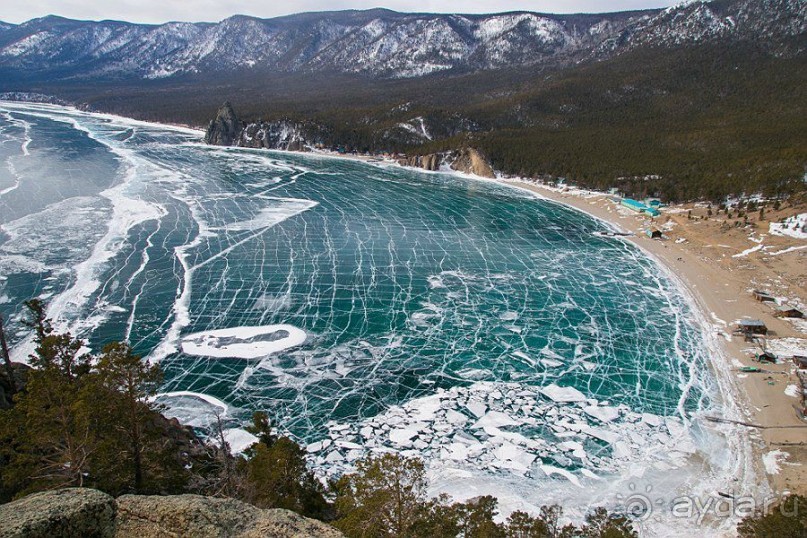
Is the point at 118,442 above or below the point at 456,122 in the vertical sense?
below

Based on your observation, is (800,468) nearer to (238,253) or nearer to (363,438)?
(363,438)

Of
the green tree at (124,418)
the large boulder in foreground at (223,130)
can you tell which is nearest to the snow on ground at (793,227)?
the green tree at (124,418)

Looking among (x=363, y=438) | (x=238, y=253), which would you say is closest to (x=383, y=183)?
(x=238, y=253)

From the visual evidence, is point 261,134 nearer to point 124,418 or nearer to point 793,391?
point 793,391

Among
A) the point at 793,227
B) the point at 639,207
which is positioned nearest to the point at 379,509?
the point at 793,227

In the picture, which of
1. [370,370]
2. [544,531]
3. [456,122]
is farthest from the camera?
[456,122]
